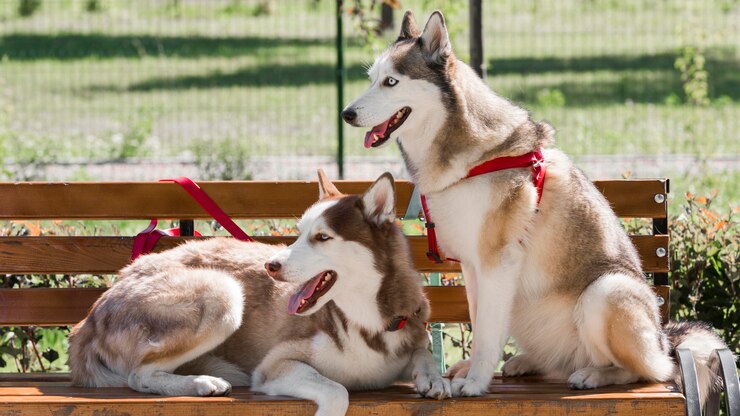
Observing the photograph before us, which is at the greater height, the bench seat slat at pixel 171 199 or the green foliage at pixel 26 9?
the green foliage at pixel 26 9

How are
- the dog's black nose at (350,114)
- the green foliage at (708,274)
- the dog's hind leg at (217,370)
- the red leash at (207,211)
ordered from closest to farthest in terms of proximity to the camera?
the dog's black nose at (350,114) < the dog's hind leg at (217,370) < the red leash at (207,211) < the green foliage at (708,274)

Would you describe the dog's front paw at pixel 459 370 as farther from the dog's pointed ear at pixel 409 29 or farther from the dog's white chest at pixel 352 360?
the dog's pointed ear at pixel 409 29

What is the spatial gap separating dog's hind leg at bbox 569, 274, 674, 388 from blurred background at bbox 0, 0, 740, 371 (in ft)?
10.5

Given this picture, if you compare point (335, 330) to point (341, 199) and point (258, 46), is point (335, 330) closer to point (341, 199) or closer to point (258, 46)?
point (341, 199)

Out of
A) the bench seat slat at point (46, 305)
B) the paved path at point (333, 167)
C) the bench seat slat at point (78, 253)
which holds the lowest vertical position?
the paved path at point (333, 167)

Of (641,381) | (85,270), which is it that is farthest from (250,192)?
(641,381)

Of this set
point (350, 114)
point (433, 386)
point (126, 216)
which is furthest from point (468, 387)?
point (126, 216)

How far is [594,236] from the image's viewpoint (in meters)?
4.20

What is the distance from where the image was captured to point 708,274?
532cm

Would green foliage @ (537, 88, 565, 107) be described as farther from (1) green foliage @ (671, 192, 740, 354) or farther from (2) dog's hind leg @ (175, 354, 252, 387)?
(2) dog's hind leg @ (175, 354, 252, 387)

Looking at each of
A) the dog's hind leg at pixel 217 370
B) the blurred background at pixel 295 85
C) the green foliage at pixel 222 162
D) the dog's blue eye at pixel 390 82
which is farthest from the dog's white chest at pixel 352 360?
the green foliage at pixel 222 162

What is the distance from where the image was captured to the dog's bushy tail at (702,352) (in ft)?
13.9

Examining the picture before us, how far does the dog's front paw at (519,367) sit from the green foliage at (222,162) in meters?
5.68

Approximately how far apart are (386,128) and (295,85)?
14.1 m
